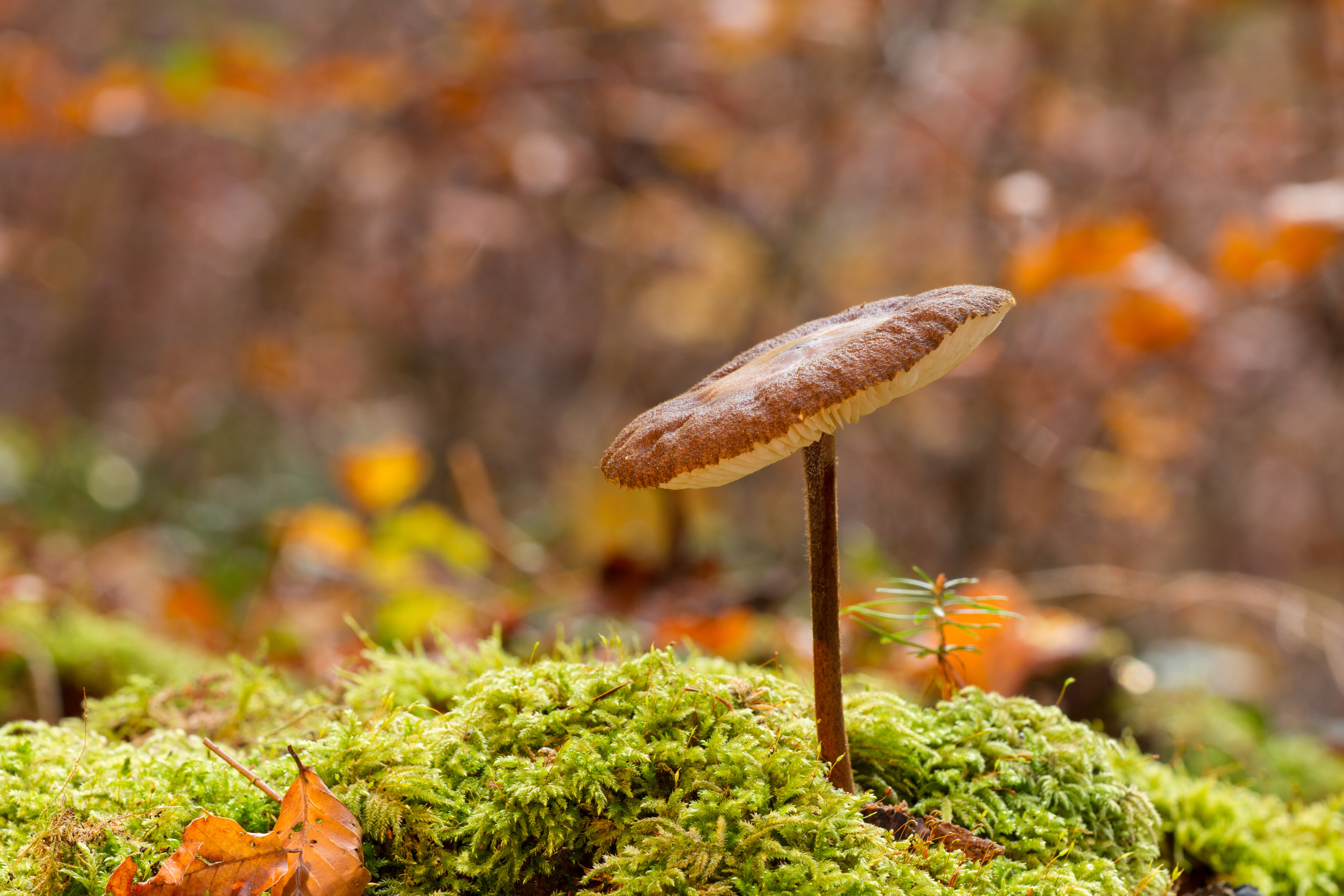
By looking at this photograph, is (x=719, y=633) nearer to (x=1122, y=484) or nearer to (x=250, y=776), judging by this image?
(x=250, y=776)

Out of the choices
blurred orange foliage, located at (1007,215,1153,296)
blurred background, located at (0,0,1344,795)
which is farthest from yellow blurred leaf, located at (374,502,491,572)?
blurred orange foliage, located at (1007,215,1153,296)

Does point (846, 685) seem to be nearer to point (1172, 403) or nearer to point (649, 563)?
point (649, 563)

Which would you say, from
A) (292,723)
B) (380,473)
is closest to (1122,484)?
(380,473)

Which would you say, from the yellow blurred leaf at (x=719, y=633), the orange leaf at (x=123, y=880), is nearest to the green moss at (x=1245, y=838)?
the yellow blurred leaf at (x=719, y=633)

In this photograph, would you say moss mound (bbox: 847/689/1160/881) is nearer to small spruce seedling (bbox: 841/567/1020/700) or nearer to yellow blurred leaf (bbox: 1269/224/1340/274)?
small spruce seedling (bbox: 841/567/1020/700)

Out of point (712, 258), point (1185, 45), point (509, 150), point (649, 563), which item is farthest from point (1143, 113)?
point (649, 563)
